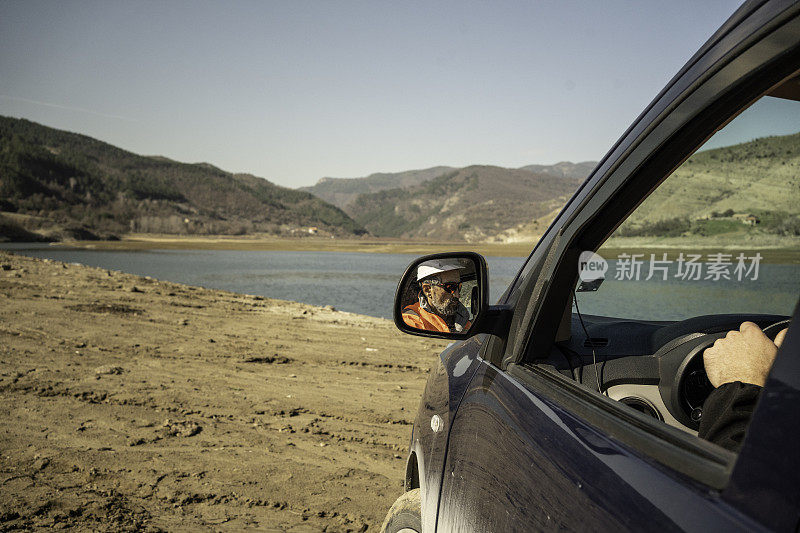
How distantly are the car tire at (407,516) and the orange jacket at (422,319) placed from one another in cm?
64

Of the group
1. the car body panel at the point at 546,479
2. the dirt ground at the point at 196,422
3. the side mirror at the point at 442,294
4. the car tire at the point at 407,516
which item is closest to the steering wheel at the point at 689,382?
the car body panel at the point at 546,479

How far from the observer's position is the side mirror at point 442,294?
1.77 metres

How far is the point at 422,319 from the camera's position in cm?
189

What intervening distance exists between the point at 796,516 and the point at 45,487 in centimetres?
436

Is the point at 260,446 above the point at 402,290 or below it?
below

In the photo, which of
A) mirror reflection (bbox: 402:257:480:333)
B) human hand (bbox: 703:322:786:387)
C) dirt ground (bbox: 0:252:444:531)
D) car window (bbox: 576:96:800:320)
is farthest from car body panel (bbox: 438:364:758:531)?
dirt ground (bbox: 0:252:444:531)

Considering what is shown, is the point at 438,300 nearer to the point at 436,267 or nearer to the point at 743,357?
the point at 436,267

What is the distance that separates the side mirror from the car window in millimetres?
404

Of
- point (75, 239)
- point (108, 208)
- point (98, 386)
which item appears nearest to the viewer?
point (98, 386)

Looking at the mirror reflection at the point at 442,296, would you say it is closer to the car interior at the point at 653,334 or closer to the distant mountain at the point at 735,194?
the car interior at the point at 653,334

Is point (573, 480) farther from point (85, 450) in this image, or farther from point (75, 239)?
point (75, 239)

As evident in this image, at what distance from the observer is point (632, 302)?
60.2 inches

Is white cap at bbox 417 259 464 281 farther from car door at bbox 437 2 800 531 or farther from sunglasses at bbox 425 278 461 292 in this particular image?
car door at bbox 437 2 800 531

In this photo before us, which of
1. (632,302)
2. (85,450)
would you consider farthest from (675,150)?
(85,450)
